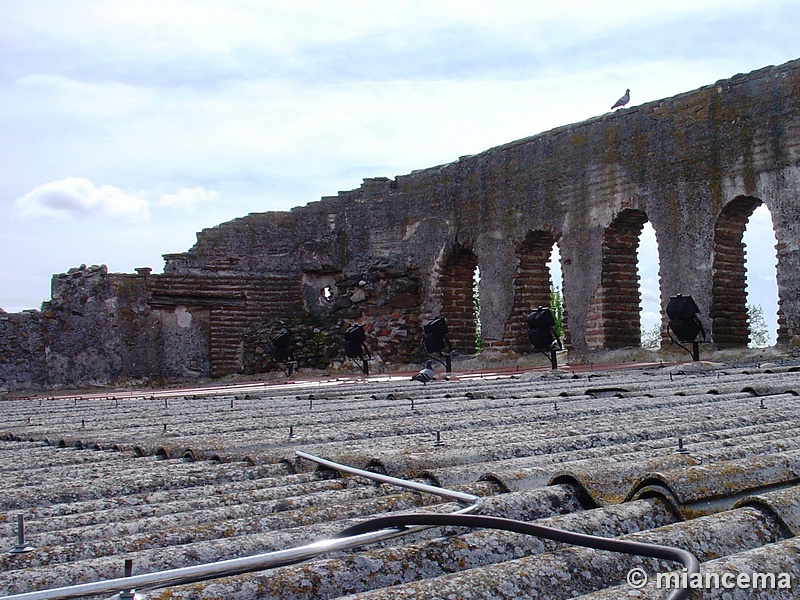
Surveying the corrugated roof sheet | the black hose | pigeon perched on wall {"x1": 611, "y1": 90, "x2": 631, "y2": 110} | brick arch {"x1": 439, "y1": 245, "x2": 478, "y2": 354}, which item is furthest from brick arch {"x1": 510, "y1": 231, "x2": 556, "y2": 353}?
the black hose

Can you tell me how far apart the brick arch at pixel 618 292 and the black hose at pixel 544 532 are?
1338 cm

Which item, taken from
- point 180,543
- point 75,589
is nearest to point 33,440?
point 180,543

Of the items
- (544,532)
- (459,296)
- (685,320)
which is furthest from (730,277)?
(544,532)

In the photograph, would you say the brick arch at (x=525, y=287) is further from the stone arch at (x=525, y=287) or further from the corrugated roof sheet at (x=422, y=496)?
the corrugated roof sheet at (x=422, y=496)

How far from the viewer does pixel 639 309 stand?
15.6 meters

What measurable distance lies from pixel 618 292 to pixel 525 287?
6.51 ft

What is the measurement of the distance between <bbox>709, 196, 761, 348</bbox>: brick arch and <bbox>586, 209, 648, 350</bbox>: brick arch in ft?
5.23

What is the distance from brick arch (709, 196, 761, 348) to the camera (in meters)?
13.7

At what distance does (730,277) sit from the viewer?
45.6 ft

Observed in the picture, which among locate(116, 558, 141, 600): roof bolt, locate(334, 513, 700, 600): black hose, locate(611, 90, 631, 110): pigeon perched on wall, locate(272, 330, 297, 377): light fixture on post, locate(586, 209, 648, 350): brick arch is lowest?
locate(116, 558, 141, 600): roof bolt

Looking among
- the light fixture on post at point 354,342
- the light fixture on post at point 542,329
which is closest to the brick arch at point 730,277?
the light fixture on post at point 542,329

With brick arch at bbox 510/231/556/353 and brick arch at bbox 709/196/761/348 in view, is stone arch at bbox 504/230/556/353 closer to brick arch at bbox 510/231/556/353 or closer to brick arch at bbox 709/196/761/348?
brick arch at bbox 510/231/556/353

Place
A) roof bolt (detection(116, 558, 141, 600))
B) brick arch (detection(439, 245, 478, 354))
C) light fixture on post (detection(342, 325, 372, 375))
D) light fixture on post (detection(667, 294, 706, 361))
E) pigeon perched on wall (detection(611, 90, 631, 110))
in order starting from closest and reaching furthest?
roof bolt (detection(116, 558, 141, 600)) < light fixture on post (detection(667, 294, 706, 361)) < pigeon perched on wall (detection(611, 90, 631, 110)) < light fixture on post (detection(342, 325, 372, 375)) < brick arch (detection(439, 245, 478, 354))

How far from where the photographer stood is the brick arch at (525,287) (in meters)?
16.8
